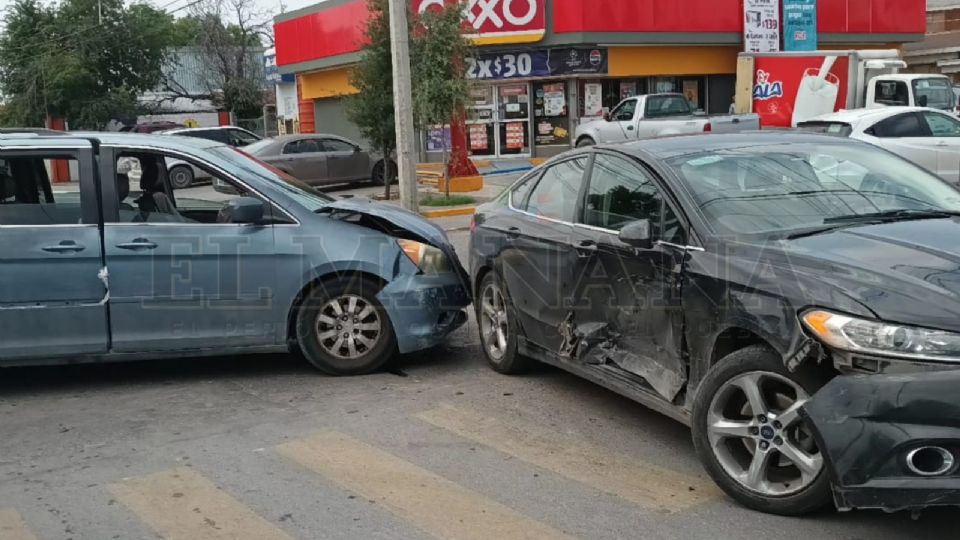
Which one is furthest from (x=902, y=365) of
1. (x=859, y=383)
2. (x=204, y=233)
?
(x=204, y=233)

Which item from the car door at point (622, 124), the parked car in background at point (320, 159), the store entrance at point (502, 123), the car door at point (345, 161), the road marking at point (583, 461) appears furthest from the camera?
the store entrance at point (502, 123)

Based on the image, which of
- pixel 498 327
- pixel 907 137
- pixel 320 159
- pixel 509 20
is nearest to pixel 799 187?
pixel 498 327

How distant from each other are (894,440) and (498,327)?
3.39 m

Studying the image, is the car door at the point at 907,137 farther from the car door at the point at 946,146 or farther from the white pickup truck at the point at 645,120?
the white pickup truck at the point at 645,120

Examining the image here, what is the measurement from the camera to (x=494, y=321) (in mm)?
6402

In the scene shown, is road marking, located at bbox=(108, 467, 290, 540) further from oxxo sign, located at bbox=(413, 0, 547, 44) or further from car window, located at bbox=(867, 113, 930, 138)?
oxxo sign, located at bbox=(413, 0, 547, 44)

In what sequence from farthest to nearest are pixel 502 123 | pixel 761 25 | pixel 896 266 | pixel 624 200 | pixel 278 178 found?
1. pixel 761 25
2. pixel 502 123
3. pixel 278 178
4. pixel 624 200
5. pixel 896 266

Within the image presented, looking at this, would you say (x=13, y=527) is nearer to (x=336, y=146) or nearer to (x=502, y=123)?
(x=336, y=146)

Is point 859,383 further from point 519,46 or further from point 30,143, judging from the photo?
point 519,46

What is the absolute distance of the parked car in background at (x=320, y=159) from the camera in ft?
72.7

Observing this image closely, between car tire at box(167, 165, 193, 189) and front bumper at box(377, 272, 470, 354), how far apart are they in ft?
5.36

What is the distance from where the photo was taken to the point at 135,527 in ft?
13.4

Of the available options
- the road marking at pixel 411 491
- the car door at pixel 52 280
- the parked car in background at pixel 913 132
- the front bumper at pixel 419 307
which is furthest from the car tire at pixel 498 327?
the parked car in background at pixel 913 132

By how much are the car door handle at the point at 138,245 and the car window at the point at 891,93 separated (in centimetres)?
2042
